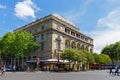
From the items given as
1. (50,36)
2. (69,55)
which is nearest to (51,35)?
(50,36)

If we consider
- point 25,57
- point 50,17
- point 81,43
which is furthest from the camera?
point 81,43

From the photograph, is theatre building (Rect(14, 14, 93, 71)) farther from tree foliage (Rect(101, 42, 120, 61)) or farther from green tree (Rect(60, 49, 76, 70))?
tree foliage (Rect(101, 42, 120, 61))

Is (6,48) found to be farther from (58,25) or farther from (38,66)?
(58,25)

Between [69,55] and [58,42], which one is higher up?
[58,42]

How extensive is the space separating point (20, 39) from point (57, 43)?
11058 millimetres

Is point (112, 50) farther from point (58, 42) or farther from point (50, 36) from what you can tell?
point (50, 36)

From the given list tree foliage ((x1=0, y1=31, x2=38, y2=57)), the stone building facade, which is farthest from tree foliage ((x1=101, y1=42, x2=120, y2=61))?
tree foliage ((x1=0, y1=31, x2=38, y2=57))

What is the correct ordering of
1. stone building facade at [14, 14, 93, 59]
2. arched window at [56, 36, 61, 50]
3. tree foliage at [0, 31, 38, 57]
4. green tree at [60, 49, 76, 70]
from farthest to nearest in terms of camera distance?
1. arched window at [56, 36, 61, 50]
2. stone building facade at [14, 14, 93, 59]
3. tree foliage at [0, 31, 38, 57]
4. green tree at [60, 49, 76, 70]

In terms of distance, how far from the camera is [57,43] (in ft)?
221

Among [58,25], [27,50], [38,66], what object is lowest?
[38,66]

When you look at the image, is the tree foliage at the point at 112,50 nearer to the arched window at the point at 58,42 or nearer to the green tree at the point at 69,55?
the arched window at the point at 58,42

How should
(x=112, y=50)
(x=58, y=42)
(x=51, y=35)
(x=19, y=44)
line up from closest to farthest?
(x=19, y=44), (x=51, y=35), (x=58, y=42), (x=112, y=50)

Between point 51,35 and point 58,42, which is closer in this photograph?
point 51,35

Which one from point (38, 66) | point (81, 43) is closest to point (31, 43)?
point (38, 66)
